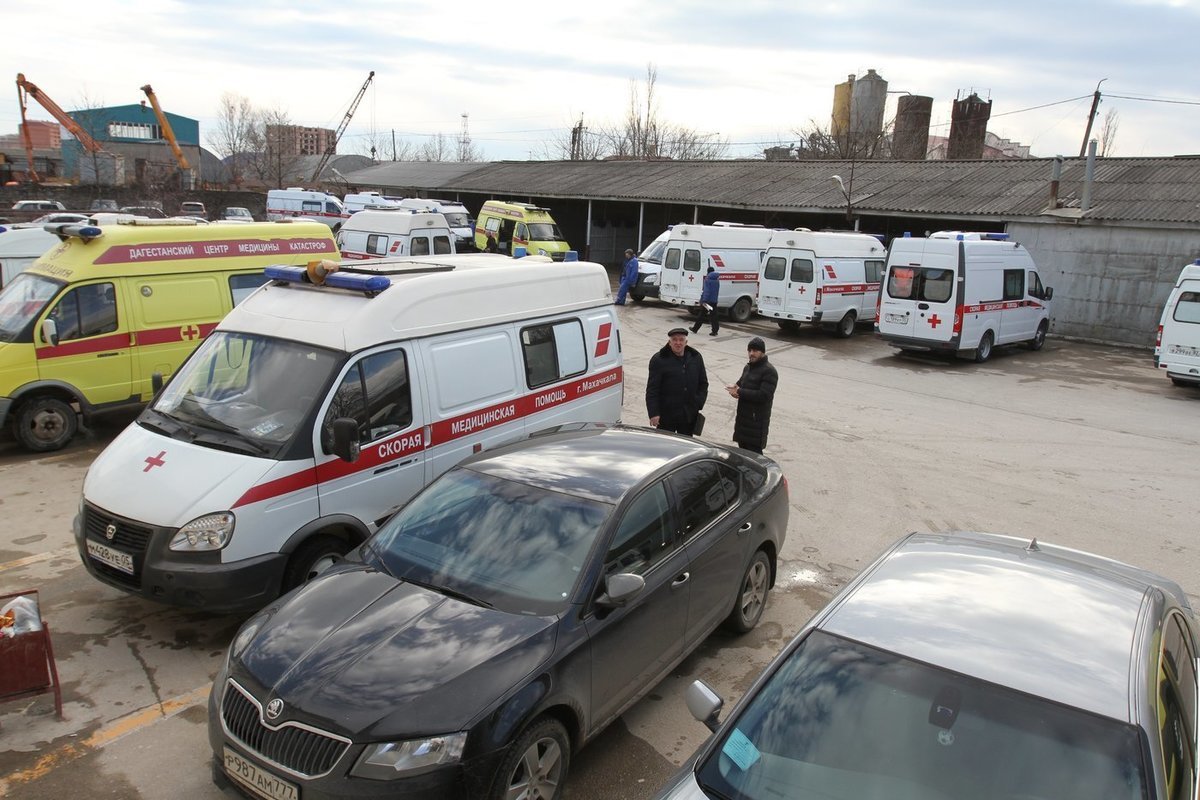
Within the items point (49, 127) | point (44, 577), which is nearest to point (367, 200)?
point (44, 577)

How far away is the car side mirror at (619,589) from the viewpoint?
13.4 feet

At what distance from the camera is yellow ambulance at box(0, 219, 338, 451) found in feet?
30.0

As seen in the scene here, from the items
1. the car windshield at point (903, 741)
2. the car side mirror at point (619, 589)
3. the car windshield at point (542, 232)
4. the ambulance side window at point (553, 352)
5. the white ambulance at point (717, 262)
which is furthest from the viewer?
the car windshield at point (542, 232)

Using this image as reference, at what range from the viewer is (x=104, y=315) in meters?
9.46

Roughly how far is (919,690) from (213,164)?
286ft

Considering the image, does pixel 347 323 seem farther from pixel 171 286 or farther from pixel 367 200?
pixel 367 200

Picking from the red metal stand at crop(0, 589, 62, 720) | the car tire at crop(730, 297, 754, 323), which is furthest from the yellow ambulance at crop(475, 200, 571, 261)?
the red metal stand at crop(0, 589, 62, 720)

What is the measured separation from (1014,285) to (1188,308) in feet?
12.7

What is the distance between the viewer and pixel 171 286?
9891 millimetres

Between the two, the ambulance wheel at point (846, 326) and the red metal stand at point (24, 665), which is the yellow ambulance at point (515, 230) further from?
the red metal stand at point (24, 665)

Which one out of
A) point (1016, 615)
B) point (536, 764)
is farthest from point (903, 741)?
point (536, 764)

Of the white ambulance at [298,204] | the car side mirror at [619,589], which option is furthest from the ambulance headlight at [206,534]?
the white ambulance at [298,204]

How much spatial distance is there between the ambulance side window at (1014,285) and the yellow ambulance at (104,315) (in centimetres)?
1605

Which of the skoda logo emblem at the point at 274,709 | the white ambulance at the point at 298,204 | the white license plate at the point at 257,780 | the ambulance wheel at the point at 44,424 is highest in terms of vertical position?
the white ambulance at the point at 298,204
